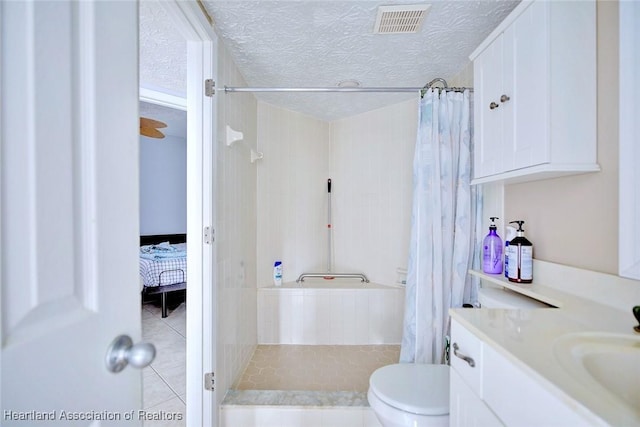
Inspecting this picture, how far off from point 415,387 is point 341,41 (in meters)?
1.81

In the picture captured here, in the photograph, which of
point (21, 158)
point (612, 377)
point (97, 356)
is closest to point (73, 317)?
point (97, 356)

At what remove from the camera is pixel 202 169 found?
133 centimetres

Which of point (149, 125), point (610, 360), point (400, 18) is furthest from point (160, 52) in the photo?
point (610, 360)

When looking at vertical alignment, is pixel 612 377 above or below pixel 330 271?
above

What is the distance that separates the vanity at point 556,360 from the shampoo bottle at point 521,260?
0.43ft

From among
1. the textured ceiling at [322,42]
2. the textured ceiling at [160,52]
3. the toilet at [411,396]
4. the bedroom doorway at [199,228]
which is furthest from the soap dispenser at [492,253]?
the textured ceiling at [160,52]

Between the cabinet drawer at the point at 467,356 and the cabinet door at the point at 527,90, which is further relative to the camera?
the cabinet door at the point at 527,90

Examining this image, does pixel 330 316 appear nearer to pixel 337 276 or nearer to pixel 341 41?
pixel 337 276

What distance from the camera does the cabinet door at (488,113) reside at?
1179 mm

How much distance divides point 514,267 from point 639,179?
1.74 feet

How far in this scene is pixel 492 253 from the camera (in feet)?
4.48

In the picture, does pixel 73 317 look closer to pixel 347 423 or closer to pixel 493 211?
pixel 347 423

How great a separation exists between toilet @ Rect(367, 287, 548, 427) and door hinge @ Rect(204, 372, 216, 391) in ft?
2.58

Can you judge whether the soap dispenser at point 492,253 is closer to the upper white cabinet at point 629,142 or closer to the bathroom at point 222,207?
the bathroom at point 222,207
